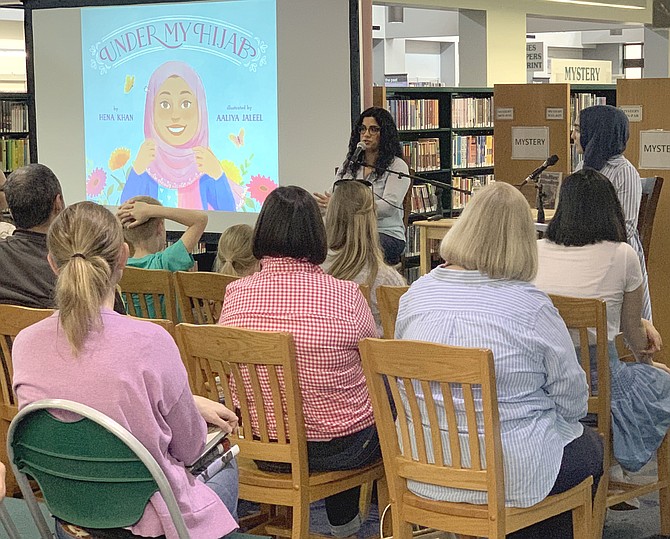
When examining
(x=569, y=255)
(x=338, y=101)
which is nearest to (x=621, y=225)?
(x=569, y=255)

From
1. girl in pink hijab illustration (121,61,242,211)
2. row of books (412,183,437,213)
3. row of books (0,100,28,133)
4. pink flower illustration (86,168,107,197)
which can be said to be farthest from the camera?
row of books (0,100,28,133)

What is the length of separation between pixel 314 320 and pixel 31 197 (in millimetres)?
1118

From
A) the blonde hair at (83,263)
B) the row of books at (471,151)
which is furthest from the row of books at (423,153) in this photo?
the blonde hair at (83,263)

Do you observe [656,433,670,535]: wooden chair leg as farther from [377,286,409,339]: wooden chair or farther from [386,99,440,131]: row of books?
[386,99,440,131]: row of books

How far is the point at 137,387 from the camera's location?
2082 mm

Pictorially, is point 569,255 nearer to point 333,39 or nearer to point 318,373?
point 318,373

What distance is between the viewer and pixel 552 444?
2.60 meters

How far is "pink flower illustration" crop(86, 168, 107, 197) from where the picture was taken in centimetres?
638

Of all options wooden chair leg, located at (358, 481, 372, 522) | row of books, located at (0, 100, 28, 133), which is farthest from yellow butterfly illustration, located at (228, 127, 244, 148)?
row of books, located at (0, 100, 28, 133)

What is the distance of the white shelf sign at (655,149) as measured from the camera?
5723 millimetres

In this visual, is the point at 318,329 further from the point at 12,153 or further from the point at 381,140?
the point at 12,153

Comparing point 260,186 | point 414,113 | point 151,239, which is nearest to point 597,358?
point 151,239

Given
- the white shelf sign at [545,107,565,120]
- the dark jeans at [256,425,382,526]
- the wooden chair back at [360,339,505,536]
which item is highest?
the white shelf sign at [545,107,565,120]

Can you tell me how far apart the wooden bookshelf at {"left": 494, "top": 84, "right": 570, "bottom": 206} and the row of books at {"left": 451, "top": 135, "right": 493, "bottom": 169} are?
5.59ft
